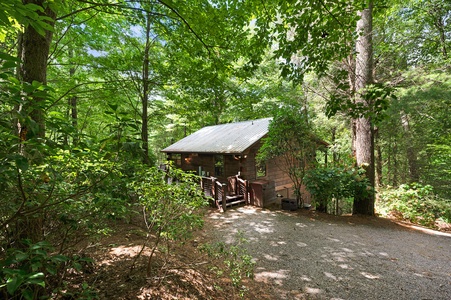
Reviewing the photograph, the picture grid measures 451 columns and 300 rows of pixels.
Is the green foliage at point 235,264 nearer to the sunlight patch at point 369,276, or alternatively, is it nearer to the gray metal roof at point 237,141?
the sunlight patch at point 369,276

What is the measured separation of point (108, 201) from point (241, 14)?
155 inches

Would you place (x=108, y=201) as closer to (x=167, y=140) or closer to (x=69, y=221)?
(x=69, y=221)

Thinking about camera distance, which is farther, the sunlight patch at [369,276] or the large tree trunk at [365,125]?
the large tree trunk at [365,125]

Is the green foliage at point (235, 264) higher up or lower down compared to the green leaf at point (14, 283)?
lower down

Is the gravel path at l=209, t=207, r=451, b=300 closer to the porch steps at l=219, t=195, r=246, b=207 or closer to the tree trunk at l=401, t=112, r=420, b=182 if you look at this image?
the porch steps at l=219, t=195, r=246, b=207

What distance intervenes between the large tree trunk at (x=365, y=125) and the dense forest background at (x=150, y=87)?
83 mm

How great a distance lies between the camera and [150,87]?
735 centimetres

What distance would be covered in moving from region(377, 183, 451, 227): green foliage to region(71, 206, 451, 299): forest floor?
91 cm

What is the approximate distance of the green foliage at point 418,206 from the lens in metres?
6.48

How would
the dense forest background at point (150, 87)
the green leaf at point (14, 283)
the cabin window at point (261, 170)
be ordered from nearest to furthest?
the green leaf at point (14, 283) < the dense forest background at point (150, 87) < the cabin window at point (261, 170)

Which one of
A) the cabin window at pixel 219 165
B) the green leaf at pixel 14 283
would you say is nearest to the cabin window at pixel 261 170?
the cabin window at pixel 219 165

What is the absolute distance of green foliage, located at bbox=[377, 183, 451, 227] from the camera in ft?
21.3

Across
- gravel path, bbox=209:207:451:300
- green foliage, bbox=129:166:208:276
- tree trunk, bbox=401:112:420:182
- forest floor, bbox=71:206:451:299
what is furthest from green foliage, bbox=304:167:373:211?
tree trunk, bbox=401:112:420:182

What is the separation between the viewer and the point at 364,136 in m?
7.07
